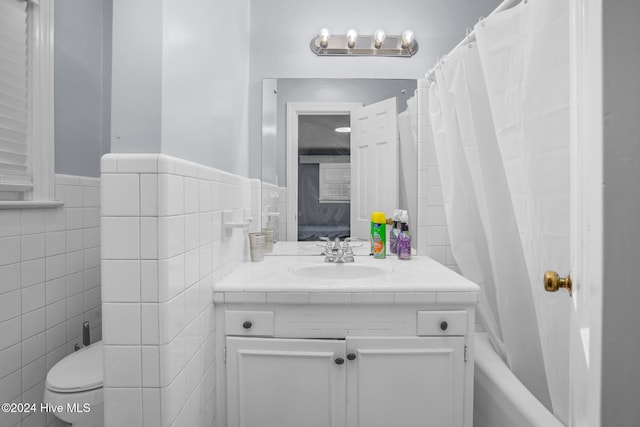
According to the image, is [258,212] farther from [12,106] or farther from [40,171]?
[12,106]

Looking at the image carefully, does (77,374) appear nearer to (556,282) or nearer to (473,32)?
(556,282)

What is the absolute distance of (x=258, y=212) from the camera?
1673mm

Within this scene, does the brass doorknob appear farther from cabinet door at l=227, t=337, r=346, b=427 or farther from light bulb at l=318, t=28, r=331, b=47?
light bulb at l=318, t=28, r=331, b=47

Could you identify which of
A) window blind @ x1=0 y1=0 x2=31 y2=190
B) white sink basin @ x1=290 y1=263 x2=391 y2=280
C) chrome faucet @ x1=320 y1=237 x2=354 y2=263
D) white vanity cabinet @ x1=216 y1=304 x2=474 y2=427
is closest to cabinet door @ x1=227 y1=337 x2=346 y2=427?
white vanity cabinet @ x1=216 y1=304 x2=474 y2=427

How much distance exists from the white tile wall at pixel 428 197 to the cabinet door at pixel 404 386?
0.66 m

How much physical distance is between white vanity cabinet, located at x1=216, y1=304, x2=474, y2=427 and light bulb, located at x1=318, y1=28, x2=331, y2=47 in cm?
134

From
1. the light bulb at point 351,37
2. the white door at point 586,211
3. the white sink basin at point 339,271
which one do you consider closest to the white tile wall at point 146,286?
the white sink basin at point 339,271

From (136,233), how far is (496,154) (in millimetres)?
1243

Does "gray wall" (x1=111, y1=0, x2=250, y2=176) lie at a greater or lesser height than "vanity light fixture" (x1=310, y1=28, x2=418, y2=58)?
lesser

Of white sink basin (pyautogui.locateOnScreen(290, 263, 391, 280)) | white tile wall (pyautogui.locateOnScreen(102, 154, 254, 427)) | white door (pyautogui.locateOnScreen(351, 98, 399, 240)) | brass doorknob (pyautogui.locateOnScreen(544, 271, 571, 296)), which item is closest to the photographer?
brass doorknob (pyautogui.locateOnScreen(544, 271, 571, 296))

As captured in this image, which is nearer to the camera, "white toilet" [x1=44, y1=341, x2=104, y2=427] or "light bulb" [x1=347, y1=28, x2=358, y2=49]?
"white toilet" [x1=44, y1=341, x2=104, y2=427]

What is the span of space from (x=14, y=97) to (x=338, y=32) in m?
1.50

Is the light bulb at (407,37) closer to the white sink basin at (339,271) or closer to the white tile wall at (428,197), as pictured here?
the white tile wall at (428,197)

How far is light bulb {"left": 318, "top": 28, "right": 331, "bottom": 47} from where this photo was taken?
166 cm
